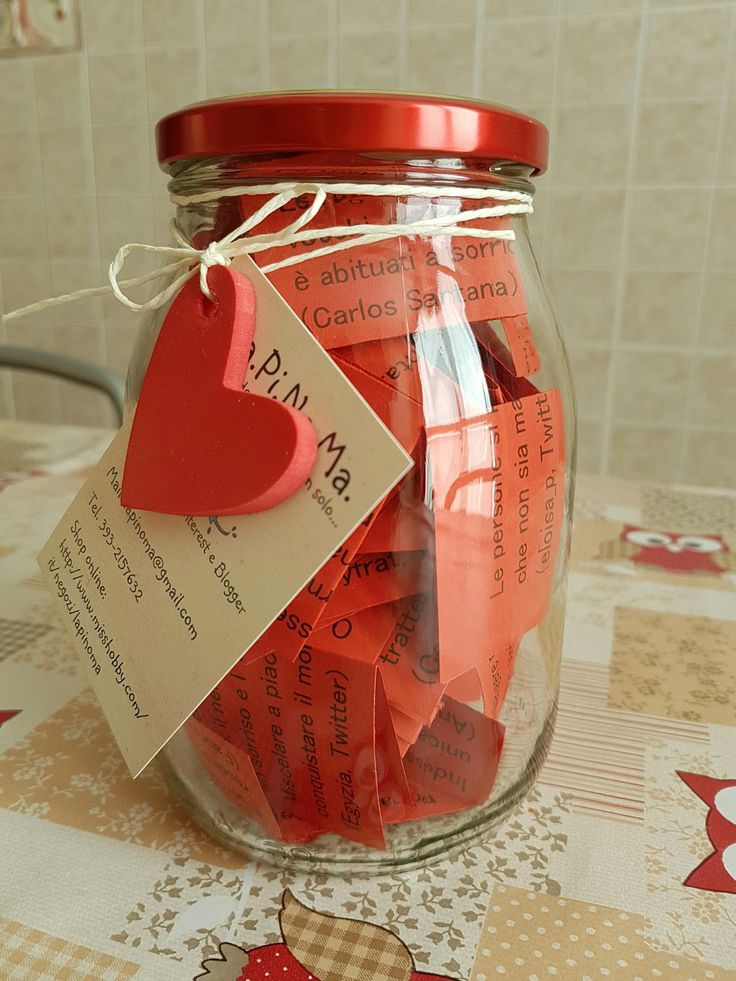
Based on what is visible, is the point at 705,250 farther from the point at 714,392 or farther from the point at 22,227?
the point at 22,227

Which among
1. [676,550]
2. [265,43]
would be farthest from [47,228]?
[676,550]

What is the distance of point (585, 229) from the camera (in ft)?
4.44

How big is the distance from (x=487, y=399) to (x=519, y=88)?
1168 mm

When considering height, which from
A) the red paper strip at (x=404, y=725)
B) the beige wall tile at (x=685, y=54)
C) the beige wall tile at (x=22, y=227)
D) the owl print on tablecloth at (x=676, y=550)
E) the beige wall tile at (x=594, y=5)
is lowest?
the owl print on tablecloth at (x=676, y=550)

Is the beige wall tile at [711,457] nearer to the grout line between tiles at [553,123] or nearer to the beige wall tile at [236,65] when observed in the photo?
→ the grout line between tiles at [553,123]

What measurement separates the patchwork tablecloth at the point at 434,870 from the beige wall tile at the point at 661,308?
3.14 feet

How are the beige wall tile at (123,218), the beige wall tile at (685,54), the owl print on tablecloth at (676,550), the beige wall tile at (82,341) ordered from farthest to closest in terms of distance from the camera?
the beige wall tile at (82,341), the beige wall tile at (123,218), the beige wall tile at (685,54), the owl print on tablecloth at (676,550)

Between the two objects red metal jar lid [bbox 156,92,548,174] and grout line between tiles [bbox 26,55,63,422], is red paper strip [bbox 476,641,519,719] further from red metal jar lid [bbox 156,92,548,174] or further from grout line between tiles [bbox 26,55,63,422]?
grout line between tiles [bbox 26,55,63,422]

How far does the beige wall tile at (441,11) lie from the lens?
1301 mm

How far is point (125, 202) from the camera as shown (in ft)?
5.06

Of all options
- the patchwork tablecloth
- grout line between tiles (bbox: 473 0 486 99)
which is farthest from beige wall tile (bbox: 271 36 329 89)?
the patchwork tablecloth

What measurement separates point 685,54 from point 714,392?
0.51m

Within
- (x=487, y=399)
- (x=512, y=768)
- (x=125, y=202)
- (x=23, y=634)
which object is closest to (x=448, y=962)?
(x=512, y=768)

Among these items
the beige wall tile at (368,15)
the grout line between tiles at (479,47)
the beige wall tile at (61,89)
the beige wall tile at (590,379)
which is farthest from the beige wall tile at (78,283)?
the beige wall tile at (590,379)
